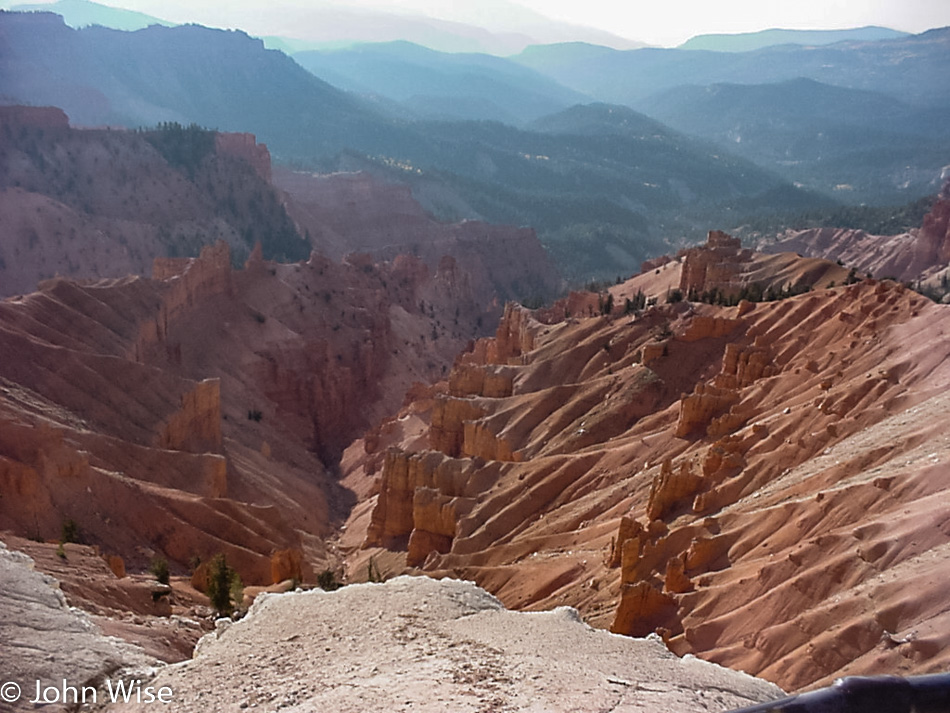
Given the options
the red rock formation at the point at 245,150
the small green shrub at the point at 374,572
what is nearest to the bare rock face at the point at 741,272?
the small green shrub at the point at 374,572

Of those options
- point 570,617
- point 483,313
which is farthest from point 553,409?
point 483,313

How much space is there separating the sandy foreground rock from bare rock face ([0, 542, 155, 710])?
777 millimetres

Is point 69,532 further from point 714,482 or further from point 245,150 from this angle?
point 245,150

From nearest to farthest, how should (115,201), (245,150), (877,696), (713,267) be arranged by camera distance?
(877,696) < (713,267) < (115,201) < (245,150)

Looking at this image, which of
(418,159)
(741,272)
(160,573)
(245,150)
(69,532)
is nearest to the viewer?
(160,573)

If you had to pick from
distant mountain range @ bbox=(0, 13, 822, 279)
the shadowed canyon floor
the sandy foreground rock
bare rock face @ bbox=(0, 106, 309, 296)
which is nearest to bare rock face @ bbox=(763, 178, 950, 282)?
distant mountain range @ bbox=(0, 13, 822, 279)

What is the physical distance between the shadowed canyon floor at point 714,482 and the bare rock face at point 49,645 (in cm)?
1073

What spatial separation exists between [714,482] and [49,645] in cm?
1844

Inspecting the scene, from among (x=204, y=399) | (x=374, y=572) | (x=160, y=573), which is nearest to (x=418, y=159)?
(x=204, y=399)

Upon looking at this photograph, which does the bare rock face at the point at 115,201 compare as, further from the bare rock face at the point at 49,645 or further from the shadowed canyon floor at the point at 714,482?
the bare rock face at the point at 49,645

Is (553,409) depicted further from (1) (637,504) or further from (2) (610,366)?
(1) (637,504)

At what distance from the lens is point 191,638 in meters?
16.0

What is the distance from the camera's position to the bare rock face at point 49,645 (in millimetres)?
11016

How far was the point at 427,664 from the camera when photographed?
37.6 feet
